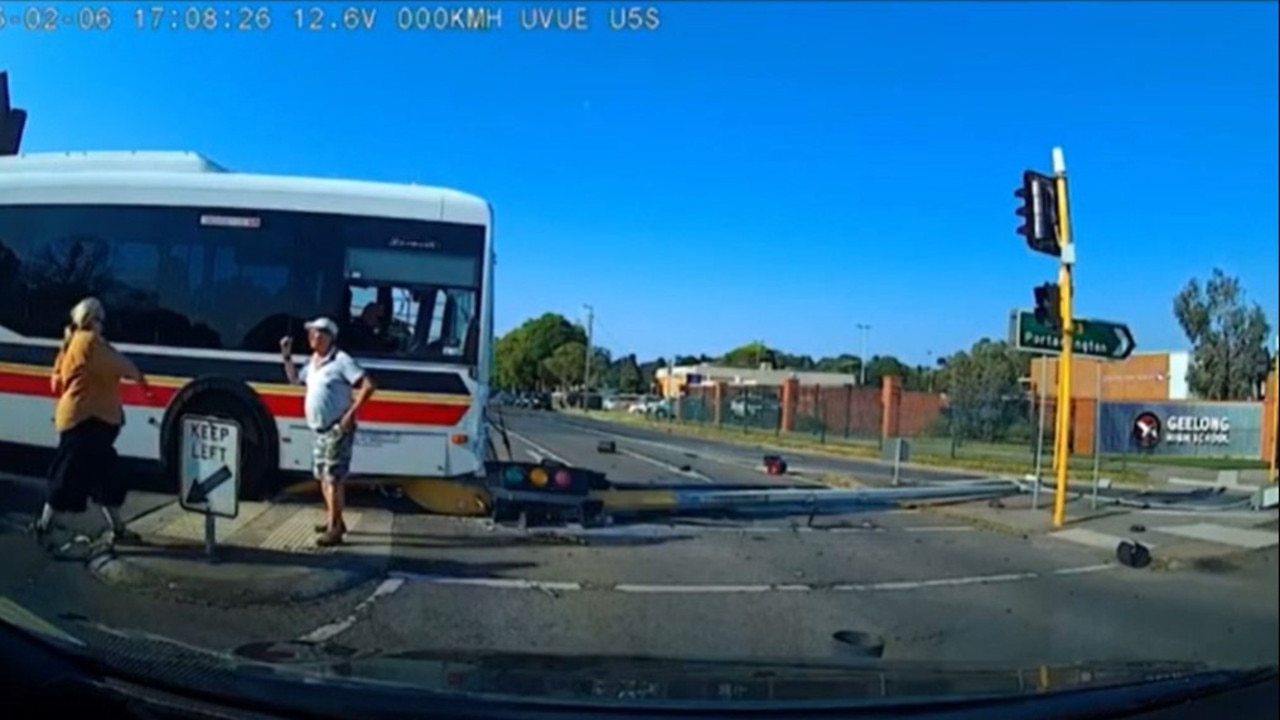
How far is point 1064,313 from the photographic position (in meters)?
2.25

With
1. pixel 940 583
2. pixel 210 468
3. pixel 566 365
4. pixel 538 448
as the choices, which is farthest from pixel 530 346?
pixel 940 583

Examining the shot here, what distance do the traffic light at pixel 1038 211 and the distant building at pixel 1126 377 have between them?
28 centimetres

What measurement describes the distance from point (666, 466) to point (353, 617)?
106 centimetres

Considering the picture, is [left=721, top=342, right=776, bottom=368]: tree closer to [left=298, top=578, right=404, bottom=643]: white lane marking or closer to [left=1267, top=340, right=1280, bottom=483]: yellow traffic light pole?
[left=298, top=578, right=404, bottom=643]: white lane marking

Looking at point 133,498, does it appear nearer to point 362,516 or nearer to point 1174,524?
point 362,516

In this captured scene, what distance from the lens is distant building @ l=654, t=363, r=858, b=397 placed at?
2.37 metres

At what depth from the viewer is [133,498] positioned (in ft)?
6.64

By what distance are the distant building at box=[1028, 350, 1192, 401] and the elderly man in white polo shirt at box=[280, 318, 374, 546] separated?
4.96ft

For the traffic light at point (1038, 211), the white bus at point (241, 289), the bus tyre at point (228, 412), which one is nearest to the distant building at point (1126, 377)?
the traffic light at point (1038, 211)

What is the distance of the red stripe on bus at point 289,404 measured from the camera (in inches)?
74.9

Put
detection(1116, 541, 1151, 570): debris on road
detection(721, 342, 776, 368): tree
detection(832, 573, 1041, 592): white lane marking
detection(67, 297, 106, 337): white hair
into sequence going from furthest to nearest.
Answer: detection(1116, 541, 1151, 570): debris on road, detection(832, 573, 1041, 592): white lane marking, detection(721, 342, 776, 368): tree, detection(67, 297, 106, 337): white hair

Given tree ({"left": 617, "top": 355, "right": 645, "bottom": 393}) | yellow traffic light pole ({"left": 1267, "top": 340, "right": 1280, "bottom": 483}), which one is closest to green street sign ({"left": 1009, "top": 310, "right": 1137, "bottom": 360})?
yellow traffic light pole ({"left": 1267, "top": 340, "right": 1280, "bottom": 483})

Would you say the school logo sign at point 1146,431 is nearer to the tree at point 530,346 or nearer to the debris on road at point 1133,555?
the debris on road at point 1133,555

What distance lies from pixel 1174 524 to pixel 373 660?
205 centimetres
